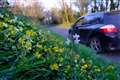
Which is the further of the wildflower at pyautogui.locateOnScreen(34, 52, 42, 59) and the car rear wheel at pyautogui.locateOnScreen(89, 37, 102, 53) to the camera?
the car rear wheel at pyautogui.locateOnScreen(89, 37, 102, 53)

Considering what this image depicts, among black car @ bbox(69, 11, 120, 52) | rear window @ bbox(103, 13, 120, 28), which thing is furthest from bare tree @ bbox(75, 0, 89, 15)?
rear window @ bbox(103, 13, 120, 28)

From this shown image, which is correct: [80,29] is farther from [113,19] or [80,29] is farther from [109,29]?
[109,29]

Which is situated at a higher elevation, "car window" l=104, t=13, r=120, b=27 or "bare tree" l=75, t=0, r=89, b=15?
"car window" l=104, t=13, r=120, b=27

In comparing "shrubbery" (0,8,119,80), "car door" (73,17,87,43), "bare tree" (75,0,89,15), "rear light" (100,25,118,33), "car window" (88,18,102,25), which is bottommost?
"bare tree" (75,0,89,15)

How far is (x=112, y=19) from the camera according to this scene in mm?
9211

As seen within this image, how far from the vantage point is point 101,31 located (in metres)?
9.06

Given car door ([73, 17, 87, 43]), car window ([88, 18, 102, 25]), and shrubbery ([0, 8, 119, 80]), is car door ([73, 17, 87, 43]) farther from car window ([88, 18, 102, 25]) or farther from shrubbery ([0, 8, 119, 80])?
shrubbery ([0, 8, 119, 80])

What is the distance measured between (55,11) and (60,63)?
32.0 meters

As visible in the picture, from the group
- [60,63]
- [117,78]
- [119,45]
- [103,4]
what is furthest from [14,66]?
[103,4]

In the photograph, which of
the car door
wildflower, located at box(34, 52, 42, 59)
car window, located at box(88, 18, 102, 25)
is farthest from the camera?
the car door

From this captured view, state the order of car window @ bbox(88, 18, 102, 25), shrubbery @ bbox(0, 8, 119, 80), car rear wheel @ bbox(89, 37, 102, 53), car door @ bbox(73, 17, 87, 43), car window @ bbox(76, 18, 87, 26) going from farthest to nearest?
car window @ bbox(76, 18, 87, 26)
car door @ bbox(73, 17, 87, 43)
car window @ bbox(88, 18, 102, 25)
car rear wheel @ bbox(89, 37, 102, 53)
shrubbery @ bbox(0, 8, 119, 80)

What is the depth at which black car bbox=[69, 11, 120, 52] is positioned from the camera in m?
8.85

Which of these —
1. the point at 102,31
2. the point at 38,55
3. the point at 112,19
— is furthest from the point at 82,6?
the point at 38,55

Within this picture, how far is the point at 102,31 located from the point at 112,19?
485 mm
